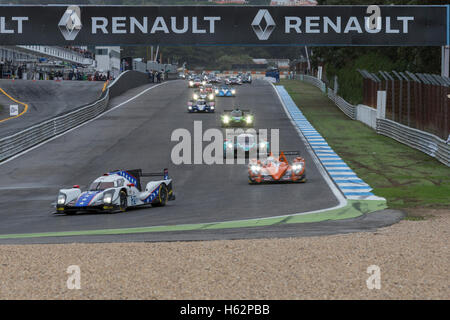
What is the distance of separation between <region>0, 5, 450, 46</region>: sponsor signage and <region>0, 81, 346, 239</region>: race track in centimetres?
501

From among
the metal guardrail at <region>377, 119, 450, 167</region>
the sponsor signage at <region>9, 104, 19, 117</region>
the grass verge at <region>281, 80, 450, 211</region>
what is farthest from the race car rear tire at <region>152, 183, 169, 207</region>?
the sponsor signage at <region>9, 104, 19, 117</region>

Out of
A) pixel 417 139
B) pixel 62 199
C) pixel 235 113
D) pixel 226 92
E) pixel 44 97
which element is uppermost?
pixel 226 92

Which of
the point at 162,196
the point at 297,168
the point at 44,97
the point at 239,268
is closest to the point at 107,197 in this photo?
the point at 162,196

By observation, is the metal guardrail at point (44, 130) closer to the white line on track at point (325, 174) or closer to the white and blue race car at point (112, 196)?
the white line on track at point (325, 174)

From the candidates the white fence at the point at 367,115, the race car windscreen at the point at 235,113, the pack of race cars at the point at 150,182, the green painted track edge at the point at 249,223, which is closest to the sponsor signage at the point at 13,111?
the race car windscreen at the point at 235,113

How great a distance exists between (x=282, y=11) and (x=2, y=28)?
13609mm

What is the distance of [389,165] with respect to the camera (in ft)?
88.0

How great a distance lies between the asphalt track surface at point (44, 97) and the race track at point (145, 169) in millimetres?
4481

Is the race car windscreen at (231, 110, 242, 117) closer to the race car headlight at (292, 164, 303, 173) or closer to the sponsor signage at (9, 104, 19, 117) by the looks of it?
the sponsor signage at (9, 104, 19, 117)

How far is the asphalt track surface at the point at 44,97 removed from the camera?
156ft

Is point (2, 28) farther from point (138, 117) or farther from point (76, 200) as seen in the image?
point (76, 200)

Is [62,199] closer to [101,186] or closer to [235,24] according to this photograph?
[101,186]

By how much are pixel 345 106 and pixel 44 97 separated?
935 inches

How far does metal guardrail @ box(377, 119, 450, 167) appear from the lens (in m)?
26.9
